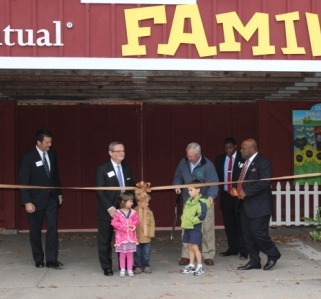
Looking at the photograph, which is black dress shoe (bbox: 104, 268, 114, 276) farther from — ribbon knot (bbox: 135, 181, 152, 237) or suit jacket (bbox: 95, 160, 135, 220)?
ribbon knot (bbox: 135, 181, 152, 237)

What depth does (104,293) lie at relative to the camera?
7160 mm

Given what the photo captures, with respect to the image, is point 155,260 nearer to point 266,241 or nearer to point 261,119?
point 266,241

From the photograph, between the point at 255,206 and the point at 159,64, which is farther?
the point at 255,206

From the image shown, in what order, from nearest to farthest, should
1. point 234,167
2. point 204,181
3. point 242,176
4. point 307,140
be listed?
1. point 242,176
2. point 204,181
3. point 234,167
4. point 307,140

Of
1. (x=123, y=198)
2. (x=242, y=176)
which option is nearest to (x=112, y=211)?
(x=123, y=198)

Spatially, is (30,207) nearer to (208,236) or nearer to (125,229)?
(125,229)

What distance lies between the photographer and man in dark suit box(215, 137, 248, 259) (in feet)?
30.1

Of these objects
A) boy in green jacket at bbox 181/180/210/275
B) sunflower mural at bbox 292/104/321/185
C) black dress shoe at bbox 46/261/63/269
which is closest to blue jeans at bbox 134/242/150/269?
boy in green jacket at bbox 181/180/210/275

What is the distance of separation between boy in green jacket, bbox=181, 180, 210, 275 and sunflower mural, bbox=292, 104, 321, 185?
4565mm

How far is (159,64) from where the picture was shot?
25.9 feet

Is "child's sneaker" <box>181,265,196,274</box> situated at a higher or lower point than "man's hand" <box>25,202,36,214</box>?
lower

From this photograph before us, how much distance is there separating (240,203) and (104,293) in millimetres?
2504

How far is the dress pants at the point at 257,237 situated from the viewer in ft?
26.6

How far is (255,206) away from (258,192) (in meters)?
0.20
